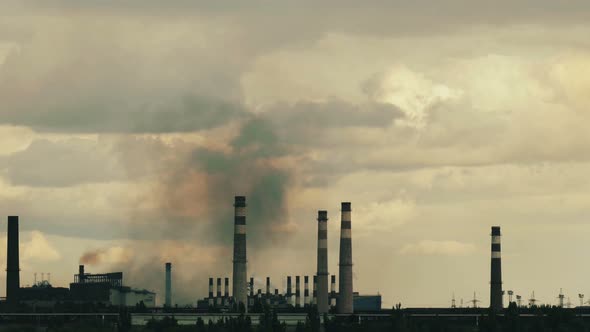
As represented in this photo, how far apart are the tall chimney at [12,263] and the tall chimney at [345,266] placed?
4565cm

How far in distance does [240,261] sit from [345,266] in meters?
13.8

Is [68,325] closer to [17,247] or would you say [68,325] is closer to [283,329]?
[283,329]

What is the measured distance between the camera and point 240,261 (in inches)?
6462

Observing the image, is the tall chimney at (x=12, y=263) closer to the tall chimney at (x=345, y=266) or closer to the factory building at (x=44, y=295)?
the factory building at (x=44, y=295)

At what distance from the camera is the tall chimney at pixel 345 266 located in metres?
167

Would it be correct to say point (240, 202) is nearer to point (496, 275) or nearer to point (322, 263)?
point (322, 263)

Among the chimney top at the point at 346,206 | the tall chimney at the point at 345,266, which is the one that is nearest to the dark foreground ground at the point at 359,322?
the tall chimney at the point at 345,266

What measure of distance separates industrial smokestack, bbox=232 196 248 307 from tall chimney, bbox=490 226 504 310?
3254 cm

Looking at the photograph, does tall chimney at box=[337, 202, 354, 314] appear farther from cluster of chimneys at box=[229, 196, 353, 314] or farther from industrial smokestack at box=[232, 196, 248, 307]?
industrial smokestack at box=[232, 196, 248, 307]

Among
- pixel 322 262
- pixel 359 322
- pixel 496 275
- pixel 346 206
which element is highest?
pixel 346 206

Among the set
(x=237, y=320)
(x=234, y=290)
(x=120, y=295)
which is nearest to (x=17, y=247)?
(x=120, y=295)

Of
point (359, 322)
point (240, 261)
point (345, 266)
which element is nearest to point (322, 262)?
point (345, 266)

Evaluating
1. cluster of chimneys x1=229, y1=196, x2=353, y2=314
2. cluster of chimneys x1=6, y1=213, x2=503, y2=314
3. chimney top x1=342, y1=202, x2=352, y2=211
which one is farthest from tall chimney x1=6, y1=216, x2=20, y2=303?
chimney top x1=342, y1=202, x2=352, y2=211

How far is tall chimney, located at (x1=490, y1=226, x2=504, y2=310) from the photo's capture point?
6757 inches
